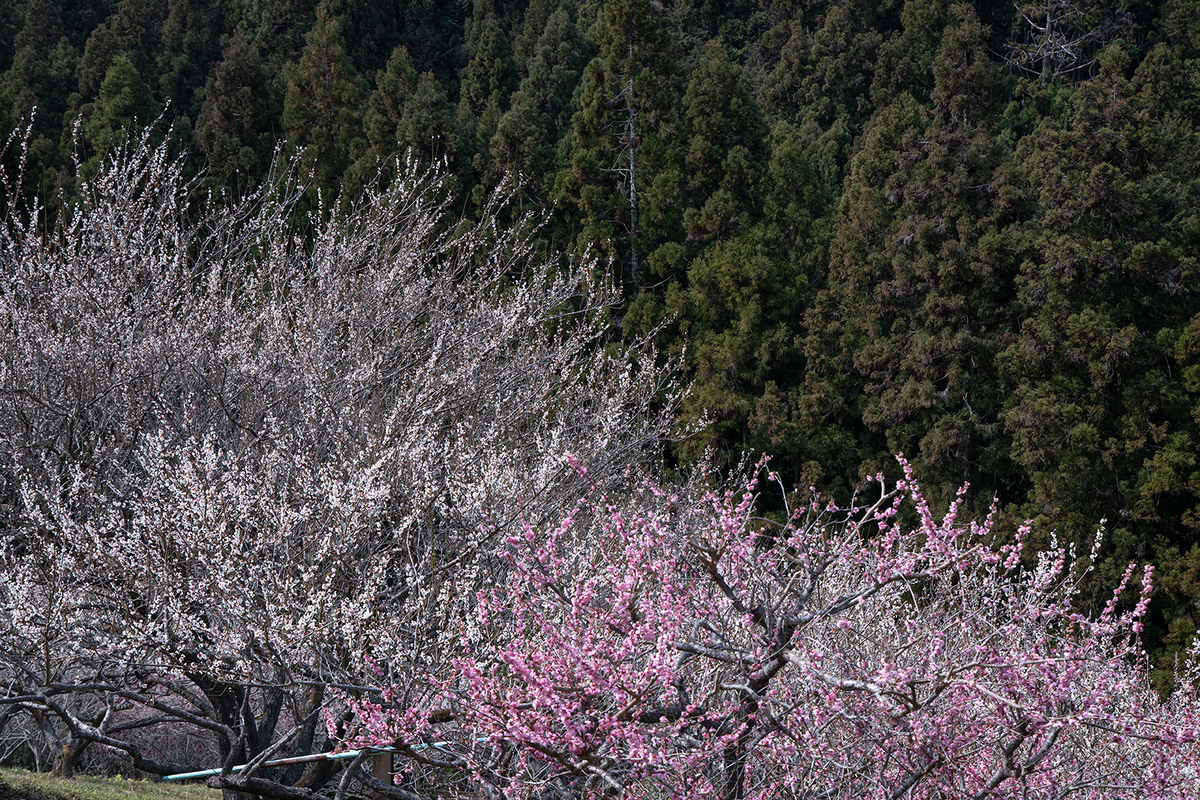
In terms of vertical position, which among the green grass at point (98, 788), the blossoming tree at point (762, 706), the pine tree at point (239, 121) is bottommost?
the green grass at point (98, 788)

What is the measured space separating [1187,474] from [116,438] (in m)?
10.5

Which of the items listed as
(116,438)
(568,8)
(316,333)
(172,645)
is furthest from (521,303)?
(568,8)

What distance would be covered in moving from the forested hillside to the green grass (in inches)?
232

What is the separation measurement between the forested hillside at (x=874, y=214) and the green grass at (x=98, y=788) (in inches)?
232

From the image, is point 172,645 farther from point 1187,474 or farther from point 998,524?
point 1187,474

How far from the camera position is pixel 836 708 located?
9.50 feet

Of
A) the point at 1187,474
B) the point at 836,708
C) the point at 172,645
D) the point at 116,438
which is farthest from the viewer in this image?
the point at 1187,474

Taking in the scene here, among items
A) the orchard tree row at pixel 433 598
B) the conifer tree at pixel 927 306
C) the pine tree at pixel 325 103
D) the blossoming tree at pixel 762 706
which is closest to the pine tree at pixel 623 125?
the conifer tree at pixel 927 306

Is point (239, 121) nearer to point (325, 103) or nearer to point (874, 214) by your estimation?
point (325, 103)

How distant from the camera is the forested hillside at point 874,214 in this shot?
11.4 m

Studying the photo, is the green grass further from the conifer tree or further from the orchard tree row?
the conifer tree

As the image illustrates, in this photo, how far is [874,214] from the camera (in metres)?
14.0

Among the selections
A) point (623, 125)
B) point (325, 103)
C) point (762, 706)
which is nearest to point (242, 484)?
point (762, 706)

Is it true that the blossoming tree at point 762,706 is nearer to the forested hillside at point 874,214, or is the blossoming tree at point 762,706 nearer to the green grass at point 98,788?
the green grass at point 98,788
